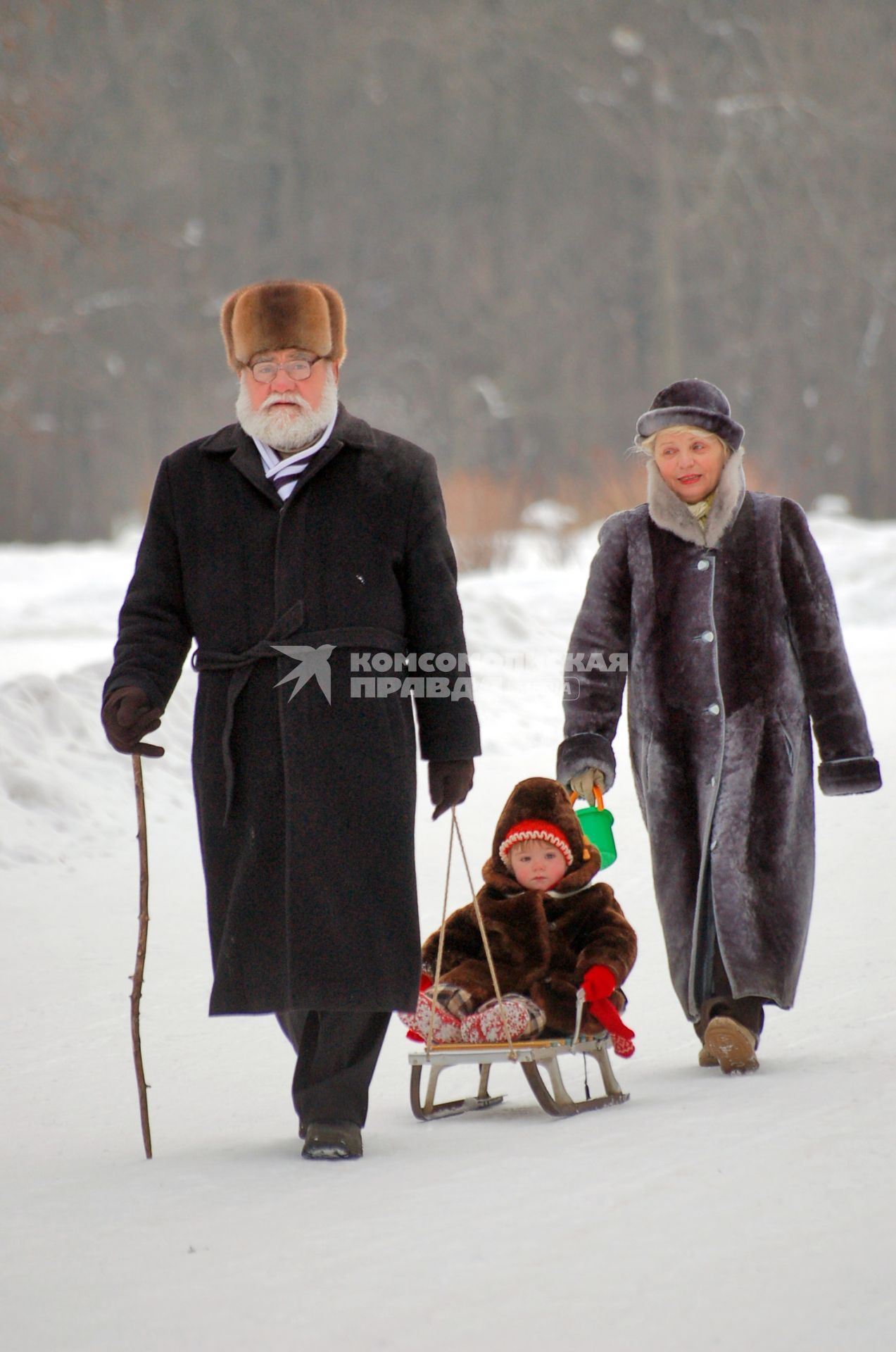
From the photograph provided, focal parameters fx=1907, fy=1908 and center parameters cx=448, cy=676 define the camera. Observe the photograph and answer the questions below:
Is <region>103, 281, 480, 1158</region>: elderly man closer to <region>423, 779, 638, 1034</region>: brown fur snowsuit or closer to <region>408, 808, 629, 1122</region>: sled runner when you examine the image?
<region>408, 808, 629, 1122</region>: sled runner

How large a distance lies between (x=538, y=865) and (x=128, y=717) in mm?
839

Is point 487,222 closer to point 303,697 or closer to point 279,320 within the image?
point 279,320

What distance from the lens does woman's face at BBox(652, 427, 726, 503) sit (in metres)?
3.92

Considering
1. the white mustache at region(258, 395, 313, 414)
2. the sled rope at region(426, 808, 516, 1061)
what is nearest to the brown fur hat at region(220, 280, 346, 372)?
the white mustache at region(258, 395, 313, 414)

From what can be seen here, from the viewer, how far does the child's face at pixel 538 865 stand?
367 cm

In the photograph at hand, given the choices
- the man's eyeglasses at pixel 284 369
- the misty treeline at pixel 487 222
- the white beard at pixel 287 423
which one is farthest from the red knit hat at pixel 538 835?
the misty treeline at pixel 487 222

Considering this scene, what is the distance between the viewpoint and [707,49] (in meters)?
33.4

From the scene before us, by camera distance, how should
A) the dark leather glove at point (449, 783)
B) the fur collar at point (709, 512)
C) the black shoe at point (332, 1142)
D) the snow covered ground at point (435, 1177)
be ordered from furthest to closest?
1. the fur collar at point (709, 512)
2. the dark leather glove at point (449, 783)
3. the black shoe at point (332, 1142)
4. the snow covered ground at point (435, 1177)

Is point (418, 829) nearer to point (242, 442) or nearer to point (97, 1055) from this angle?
point (97, 1055)

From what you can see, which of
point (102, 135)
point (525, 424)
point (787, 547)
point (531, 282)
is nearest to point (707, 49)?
point (531, 282)

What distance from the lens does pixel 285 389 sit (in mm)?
3553

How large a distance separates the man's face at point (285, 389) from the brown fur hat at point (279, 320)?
0.05ft

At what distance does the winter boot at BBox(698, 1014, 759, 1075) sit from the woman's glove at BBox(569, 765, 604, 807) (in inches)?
20.4

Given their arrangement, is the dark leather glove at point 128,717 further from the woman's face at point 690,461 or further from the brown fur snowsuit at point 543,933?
the woman's face at point 690,461
